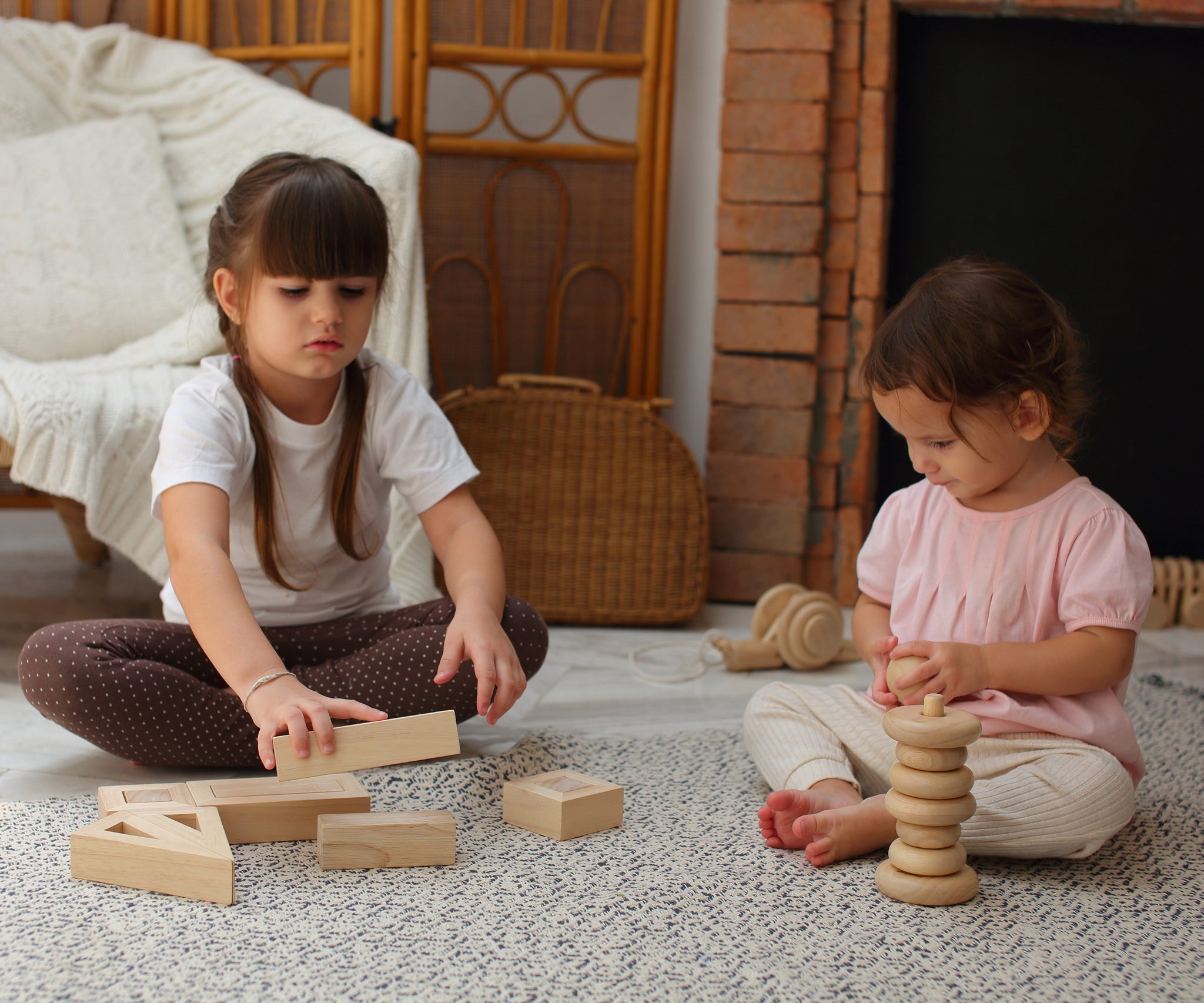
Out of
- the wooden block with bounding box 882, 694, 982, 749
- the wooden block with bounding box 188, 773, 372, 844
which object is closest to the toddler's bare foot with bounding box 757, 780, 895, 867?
the wooden block with bounding box 882, 694, 982, 749

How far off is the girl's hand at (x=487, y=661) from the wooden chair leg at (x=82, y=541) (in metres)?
1.13

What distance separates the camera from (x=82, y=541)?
6.77 feet

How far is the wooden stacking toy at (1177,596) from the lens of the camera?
1917mm

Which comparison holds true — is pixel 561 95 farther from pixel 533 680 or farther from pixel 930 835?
pixel 930 835

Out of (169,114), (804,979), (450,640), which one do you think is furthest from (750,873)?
(169,114)

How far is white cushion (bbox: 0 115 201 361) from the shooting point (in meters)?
1.66

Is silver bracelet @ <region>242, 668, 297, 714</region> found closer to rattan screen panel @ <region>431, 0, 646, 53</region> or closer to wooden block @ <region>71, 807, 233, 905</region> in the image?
wooden block @ <region>71, 807, 233, 905</region>

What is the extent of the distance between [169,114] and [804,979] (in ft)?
5.60

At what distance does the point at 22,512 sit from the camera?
2.44 meters

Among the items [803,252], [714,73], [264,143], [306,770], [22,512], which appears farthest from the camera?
[22,512]

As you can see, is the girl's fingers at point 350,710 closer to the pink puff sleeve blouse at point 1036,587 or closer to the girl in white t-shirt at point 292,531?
the girl in white t-shirt at point 292,531

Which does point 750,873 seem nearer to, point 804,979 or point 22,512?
point 804,979

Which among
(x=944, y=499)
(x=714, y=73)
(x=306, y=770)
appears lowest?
(x=306, y=770)

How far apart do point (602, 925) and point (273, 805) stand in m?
0.29
